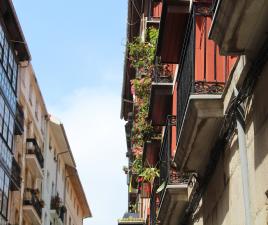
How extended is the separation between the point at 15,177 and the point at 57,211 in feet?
48.1

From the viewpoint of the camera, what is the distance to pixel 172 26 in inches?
449

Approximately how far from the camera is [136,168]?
21.4m

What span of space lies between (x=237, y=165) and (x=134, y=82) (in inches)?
438

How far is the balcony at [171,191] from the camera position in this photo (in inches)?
492

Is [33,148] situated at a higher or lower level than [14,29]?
lower

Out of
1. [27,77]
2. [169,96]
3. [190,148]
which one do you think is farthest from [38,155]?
[190,148]

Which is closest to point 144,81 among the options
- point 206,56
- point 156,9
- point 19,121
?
point 156,9

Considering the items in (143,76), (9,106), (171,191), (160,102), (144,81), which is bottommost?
(171,191)

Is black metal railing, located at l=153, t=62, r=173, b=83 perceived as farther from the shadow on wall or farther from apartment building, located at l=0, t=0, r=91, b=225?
apartment building, located at l=0, t=0, r=91, b=225

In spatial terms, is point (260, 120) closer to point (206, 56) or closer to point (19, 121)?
point (206, 56)

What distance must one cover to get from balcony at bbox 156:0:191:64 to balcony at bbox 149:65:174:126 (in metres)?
3.69

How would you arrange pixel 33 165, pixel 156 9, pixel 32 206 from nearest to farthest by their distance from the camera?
pixel 156 9 < pixel 32 206 < pixel 33 165

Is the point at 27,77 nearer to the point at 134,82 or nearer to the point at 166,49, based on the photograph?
the point at 134,82

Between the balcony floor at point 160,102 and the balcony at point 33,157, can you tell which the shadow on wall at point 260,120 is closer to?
the balcony floor at point 160,102
